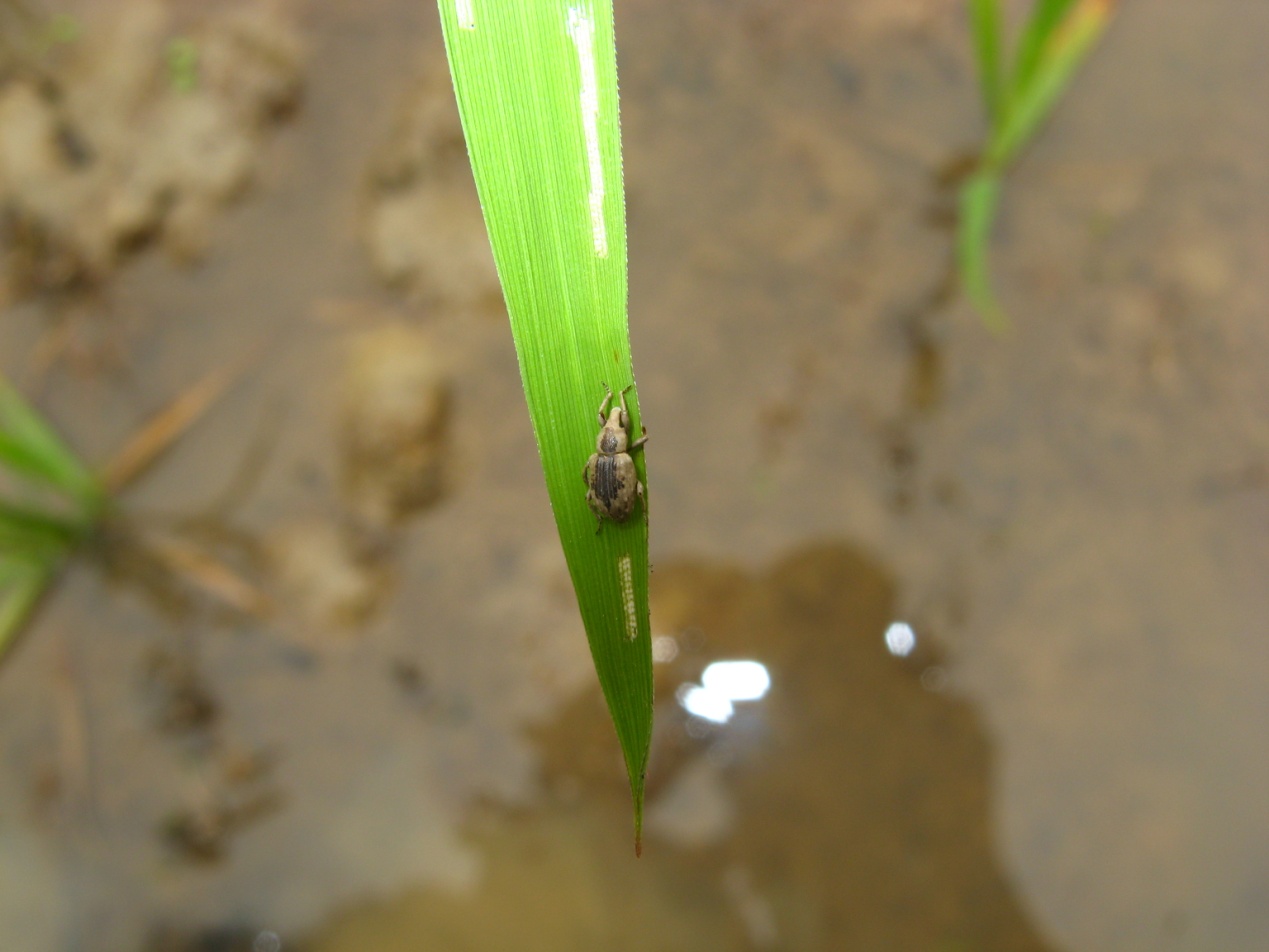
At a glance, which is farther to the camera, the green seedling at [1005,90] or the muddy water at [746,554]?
the muddy water at [746,554]

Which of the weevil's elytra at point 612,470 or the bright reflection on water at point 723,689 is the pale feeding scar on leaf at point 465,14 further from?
the bright reflection on water at point 723,689

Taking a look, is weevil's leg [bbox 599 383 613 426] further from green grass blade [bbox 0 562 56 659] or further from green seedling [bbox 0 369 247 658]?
green grass blade [bbox 0 562 56 659]

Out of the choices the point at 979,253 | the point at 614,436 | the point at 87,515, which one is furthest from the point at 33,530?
the point at 979,253

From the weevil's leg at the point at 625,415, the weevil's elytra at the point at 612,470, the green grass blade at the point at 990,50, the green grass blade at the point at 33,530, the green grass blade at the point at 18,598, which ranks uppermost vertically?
the green grass blade at the point at 990,50

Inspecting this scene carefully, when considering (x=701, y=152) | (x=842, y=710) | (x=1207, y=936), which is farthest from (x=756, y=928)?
(x=701, y=152)

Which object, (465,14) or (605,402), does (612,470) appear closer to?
(605,402)

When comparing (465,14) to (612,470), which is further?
(612,470)

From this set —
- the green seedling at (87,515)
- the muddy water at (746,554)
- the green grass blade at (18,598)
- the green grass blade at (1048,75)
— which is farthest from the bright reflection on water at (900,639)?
the green grass blade at (18,598)

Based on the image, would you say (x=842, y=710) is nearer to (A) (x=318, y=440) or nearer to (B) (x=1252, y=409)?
(B) (x=1252, y=409)
